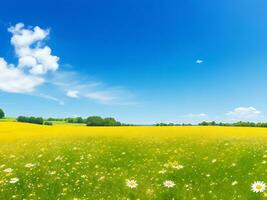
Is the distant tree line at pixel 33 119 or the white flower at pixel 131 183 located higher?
the distant tree line at pixel 33 119

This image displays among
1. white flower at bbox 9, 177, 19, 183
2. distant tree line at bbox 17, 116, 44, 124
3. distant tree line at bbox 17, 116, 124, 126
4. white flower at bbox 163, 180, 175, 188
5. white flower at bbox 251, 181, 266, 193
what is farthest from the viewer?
distant tree line at bbox 17, 116, 44, 124

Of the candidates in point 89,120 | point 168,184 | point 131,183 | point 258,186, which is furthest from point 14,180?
point 89,120

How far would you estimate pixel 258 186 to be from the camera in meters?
14.6

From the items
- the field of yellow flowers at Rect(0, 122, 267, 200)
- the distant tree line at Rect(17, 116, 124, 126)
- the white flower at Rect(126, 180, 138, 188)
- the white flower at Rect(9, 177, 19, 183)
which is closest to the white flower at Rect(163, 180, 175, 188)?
the field of yellow flowers at Rect(0, 122, 267, 200)

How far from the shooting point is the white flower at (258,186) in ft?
46.7

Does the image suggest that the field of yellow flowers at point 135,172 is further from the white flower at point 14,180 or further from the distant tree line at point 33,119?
the distant tree line at point 33,119

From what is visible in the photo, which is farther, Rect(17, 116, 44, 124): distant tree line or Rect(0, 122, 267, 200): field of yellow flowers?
Rect(17, 116, 44, 124): distant tree line

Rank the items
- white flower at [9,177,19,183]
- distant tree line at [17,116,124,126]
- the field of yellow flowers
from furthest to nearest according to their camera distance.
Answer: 1. distant tree line at [17,116,124,126]
2. white flower at [9,177,19,183]
3. the field of yellow flowers

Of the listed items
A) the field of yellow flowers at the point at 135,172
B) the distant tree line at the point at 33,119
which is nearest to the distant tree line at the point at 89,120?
the distant tree line at the point at 33,119

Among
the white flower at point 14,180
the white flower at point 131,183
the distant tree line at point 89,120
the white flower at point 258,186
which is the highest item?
the distant tree line at point 89,120

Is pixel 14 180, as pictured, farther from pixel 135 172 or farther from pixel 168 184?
pixel 168 184

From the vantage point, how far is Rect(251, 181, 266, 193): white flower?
1423cm

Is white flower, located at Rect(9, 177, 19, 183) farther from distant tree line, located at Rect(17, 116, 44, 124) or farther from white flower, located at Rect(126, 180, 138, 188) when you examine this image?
distant tree line, located at Rect(17, 116, 44, 124)

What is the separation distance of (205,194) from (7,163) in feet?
53.1
